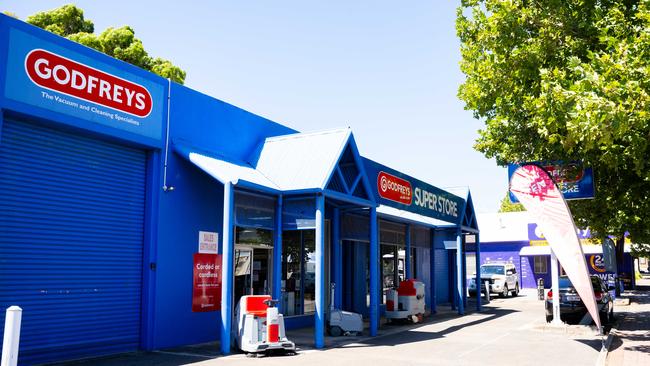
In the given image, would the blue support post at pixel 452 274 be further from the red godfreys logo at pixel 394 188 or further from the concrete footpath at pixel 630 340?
the red godfreys logo at pixel 394 188

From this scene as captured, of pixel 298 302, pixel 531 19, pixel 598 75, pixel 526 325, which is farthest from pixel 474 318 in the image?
pixel 598 75

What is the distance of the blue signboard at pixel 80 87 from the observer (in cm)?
961

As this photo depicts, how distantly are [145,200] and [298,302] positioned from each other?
627 cm

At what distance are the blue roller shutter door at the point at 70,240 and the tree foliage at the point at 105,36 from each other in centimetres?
1931

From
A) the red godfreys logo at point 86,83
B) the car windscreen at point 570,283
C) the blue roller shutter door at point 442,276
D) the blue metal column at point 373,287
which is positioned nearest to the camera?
the red godfreys logo at point 86,83

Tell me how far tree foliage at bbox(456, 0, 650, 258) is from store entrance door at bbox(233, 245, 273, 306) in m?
6.89

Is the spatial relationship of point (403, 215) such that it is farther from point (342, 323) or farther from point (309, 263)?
point (342, 323)

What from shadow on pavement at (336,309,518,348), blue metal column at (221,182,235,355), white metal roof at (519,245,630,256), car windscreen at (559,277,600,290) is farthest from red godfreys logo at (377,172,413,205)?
white metal roof at (519,245,630,256)

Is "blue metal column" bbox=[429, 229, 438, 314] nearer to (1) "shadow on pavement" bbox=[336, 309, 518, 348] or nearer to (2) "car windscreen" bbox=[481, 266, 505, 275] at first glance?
(1) "shadow on pavement" bbox=[336, 309, 518, 348]

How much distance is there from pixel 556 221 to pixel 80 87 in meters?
10.3

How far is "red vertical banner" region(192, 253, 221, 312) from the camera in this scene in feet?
42.3

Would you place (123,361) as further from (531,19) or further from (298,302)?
(531,19)

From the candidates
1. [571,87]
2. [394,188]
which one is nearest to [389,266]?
[394,188]

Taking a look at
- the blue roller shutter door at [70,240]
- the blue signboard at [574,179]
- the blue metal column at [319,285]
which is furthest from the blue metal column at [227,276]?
the blue signboard at [574,179]
